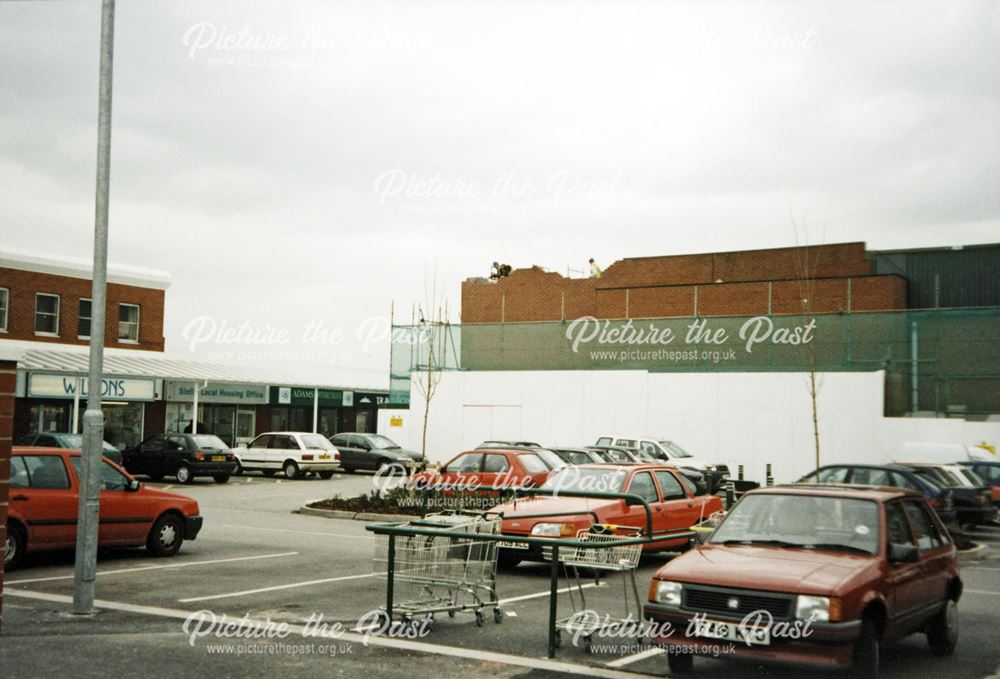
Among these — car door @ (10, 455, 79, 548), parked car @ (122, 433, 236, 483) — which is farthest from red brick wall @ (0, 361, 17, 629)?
parked car @ (122, 433, 236, 483)

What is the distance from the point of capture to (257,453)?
35969 mm

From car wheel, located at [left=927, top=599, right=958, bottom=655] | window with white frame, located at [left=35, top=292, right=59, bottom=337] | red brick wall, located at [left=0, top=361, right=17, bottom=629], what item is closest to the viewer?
red brick wall, located at [left=0, top=361, right=17, bottom=629]

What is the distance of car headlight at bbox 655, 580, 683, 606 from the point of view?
7777 mm

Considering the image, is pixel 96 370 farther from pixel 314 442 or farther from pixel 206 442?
pixel 314 442

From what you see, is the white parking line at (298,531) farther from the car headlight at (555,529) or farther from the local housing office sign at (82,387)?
the local housing office sign at (82,387)

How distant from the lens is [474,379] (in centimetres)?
4122

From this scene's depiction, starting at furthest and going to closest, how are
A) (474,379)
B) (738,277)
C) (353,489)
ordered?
1. (738,277)
2. (474,379)
3. (353,489)

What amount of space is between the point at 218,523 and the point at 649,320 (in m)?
21.9

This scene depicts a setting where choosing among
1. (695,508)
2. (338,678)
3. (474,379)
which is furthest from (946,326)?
(338,678)

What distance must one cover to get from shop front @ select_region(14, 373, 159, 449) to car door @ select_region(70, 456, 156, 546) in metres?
19.2

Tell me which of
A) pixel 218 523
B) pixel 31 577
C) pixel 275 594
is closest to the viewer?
pixel 275 594

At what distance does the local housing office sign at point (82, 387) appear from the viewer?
33375mm

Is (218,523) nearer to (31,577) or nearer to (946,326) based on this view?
(31,577)

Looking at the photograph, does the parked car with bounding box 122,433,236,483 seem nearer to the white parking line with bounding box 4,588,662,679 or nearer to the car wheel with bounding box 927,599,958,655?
the white parking line with bounding box 4,588,662,679
